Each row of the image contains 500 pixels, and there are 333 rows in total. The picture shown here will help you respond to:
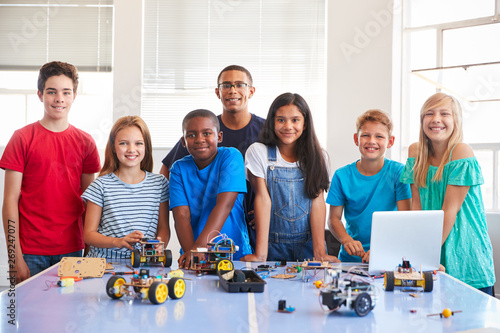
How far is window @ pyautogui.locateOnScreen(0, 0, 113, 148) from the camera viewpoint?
5094mm

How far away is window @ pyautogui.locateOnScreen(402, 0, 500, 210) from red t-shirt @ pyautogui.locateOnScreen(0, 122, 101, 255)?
3184 mm

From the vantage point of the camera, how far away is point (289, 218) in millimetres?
2424

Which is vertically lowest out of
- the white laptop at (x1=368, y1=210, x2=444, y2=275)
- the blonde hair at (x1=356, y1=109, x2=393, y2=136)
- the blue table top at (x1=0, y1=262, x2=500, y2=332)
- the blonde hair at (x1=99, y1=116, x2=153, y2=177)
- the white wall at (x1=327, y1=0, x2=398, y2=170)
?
the blue table top at (x1=0, y1=262, x2=500, y2=332)

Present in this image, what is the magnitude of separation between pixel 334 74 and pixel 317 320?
3791mm

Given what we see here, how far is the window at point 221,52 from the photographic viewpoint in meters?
4.96

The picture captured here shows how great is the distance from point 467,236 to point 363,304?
3.91 feet

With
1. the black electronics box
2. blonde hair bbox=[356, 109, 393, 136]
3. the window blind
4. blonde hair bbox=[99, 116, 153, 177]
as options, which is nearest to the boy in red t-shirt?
blonde hair bbox=[99, 116, 153, 177]

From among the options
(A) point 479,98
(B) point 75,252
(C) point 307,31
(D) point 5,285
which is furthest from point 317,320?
(D) point 5,285

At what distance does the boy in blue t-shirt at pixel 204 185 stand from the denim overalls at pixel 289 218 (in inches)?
6.6

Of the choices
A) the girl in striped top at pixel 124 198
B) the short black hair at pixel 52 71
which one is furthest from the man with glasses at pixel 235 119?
the short black hair at pixel 52 71

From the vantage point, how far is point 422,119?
2.40 meters

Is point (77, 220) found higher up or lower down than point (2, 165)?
lower down

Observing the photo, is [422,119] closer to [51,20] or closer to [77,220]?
[77,220]

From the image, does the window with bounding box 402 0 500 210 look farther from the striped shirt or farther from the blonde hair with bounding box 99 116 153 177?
the striped shirt
